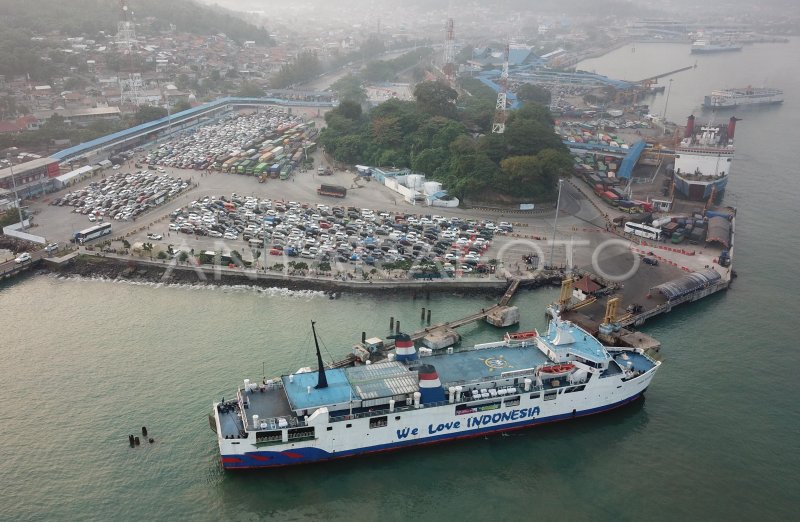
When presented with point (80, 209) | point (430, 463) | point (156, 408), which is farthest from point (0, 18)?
point (430, 463)

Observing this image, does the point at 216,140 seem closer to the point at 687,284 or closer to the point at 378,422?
the point at 687,284

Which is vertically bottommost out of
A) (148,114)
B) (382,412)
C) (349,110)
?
(382,412)

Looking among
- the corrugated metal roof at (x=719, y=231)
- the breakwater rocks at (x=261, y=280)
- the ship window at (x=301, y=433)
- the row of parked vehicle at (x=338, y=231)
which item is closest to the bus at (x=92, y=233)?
the breakwater rocks at (x=261, y=280)

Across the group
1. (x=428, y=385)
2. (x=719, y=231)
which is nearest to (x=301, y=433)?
(x=428, y=385)

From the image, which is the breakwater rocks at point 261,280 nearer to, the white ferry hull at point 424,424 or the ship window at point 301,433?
the white ferry hull at point 424,424

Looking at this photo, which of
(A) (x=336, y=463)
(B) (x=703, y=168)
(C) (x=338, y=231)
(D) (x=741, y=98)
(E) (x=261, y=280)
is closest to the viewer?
(A) (x=336, y=463)

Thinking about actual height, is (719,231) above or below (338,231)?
above
